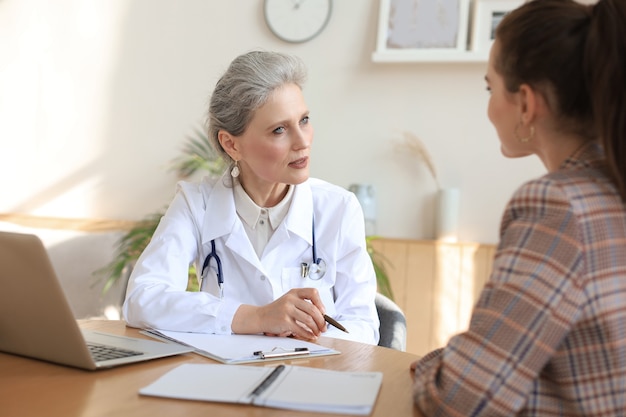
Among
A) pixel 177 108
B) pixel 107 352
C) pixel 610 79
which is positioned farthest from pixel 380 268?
pixel 610 79

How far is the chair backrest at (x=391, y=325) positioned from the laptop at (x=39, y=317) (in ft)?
2.33

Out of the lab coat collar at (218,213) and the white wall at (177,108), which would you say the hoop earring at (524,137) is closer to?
the lab coat collar at (218,213)

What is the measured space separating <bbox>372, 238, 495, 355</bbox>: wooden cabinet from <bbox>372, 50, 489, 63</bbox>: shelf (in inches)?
34.7

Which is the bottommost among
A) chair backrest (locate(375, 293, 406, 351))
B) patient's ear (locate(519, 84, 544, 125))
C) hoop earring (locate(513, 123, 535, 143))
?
chair backrest (locate(375, 293, 406, 351))

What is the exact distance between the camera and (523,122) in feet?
3.92

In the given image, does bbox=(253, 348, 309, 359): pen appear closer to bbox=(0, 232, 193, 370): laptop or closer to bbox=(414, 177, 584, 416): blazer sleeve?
bbox=(0, 232, 193, 370): laptop

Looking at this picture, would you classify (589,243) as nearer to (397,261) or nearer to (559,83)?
(559,83)

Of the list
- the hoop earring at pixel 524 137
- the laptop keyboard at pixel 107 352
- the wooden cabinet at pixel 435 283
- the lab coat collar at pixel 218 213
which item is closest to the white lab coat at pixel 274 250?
the lab coat collar at pixel 218 213

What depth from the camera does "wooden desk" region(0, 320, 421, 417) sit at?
114 cm

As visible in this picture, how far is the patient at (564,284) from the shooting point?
100cm

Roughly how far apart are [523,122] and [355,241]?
1.04 meters

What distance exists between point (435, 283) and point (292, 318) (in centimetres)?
223

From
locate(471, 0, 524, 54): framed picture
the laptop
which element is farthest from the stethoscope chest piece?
locate(471, 0, 524, 54): framed picture

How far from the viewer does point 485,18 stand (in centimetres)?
382
